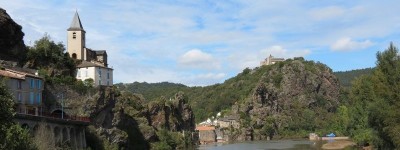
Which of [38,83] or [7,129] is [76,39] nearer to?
[38,83]

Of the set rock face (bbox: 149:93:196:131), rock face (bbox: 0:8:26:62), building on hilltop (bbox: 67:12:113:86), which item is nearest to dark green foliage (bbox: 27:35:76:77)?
rock face (bbox: 0:8:26:62)

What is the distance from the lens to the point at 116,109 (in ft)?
291

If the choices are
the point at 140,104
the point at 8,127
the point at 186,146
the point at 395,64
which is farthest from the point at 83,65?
the point at 8,127

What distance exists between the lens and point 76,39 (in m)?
107

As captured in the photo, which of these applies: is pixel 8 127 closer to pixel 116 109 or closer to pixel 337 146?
pixel 116 109

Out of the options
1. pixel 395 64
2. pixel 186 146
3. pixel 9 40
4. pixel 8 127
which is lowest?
pixel 186 146

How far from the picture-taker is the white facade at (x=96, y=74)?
99.1 meters

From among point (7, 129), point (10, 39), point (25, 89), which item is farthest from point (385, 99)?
point (10, 39)

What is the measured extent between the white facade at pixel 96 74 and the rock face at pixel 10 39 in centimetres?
1600

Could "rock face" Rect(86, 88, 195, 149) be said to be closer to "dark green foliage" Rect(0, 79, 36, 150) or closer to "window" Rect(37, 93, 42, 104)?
"window" Rect(37, 93, 42, 104)

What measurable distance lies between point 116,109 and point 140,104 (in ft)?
64.6

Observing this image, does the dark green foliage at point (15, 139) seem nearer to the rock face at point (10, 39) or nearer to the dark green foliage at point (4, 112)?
the dark green foliage at point (4, 112)

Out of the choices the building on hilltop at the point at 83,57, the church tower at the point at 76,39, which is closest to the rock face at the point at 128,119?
the building on hilltop at the point at 83,57

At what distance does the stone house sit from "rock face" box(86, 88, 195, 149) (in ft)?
A: 40.1
